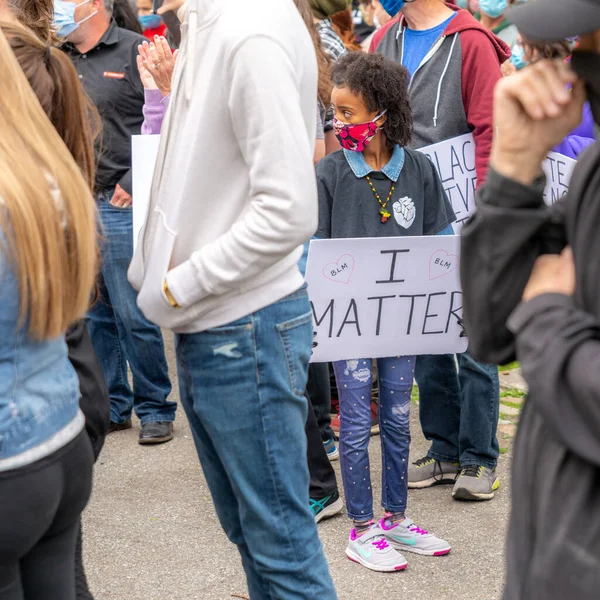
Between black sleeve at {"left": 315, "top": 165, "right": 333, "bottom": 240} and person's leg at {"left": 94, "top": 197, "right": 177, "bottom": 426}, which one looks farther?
person's leg at {"left": 94, "top": 197, "right": 177, "bottom": 426}

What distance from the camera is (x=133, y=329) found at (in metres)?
4.70

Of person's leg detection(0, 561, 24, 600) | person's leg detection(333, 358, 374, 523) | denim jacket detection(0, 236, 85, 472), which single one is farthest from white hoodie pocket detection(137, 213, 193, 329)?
person's leg detection(333, 358, 374, 523)

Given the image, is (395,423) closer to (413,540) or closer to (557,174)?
(413,540)


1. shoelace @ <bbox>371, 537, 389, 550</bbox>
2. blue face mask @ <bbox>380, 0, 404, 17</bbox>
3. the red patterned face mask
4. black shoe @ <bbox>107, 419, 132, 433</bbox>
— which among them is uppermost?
blue face mask @ <bbox>380, 0, 404, 17</bbox>

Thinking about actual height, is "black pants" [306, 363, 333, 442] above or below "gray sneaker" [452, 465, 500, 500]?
above

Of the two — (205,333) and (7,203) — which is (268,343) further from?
(7,203)

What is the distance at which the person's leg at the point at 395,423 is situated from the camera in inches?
141

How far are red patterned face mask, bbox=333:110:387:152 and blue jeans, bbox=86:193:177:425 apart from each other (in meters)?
1.49

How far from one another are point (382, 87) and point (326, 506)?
1653 mm

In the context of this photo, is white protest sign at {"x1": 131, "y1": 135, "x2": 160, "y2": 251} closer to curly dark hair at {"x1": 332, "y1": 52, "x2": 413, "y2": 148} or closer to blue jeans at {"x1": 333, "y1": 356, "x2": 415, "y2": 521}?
curly dark hair at {"x1": 332, "y1": 52, "x2": 413, "y2": 148}

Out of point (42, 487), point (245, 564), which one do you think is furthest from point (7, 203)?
point (245, 564)

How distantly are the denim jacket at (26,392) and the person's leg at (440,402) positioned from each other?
2444mm

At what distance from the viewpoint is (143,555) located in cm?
365

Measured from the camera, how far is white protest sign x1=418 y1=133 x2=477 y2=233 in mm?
4020
